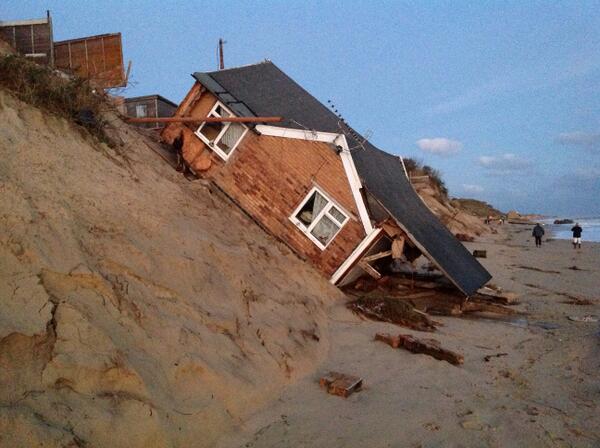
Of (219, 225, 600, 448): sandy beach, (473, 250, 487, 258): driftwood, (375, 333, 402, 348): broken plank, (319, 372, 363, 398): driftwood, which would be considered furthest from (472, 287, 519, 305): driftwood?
(473, 250, 487, 258): driftwood

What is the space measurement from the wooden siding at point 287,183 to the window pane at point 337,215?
0.22m

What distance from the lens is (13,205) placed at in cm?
568

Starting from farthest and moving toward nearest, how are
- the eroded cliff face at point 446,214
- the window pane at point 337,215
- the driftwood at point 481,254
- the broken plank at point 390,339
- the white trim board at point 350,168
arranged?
the eroded cliff face at point 446,214 < the driftwood at point 481,254 < the window pane at point 337,215 < the white trim board at point 350,168 < the broken plank at point 390,339

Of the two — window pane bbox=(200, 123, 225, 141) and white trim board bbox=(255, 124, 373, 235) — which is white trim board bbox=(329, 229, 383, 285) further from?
window pane bbox=(200, 123, 225, 141)

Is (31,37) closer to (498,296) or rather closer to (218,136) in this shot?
(218,136)

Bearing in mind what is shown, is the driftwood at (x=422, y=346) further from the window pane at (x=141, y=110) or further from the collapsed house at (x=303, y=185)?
the window pane at (x=141, y=110)

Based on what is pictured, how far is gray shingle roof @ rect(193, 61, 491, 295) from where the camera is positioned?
1201 cm

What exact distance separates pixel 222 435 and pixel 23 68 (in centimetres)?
790

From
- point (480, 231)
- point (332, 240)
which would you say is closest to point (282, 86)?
point (332, 240)

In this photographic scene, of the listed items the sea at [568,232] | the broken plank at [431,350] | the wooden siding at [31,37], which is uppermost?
the sea at [568,232]

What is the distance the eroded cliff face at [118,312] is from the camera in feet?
14.0

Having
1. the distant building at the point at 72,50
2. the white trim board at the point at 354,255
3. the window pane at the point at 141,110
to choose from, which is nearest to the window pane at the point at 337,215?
the white trim board at the point at 354,255

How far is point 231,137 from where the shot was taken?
44.1ft

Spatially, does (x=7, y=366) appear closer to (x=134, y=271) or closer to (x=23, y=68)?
(x=134, y=271)
